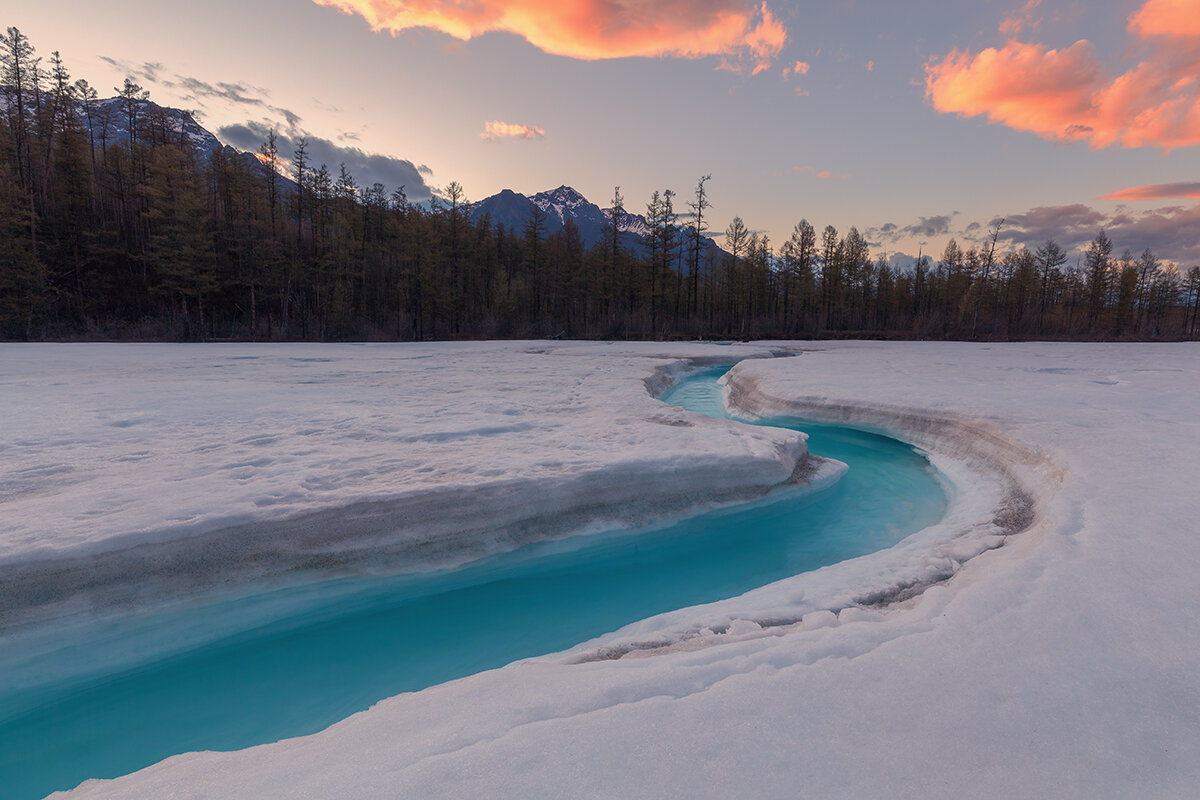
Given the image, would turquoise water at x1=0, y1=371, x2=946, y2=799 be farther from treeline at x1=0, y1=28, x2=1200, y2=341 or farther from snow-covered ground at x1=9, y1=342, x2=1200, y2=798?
treeline at x1=0, y1=28, x2=1200, y2=341

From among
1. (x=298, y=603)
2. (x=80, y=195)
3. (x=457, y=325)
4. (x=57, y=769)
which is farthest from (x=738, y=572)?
(x=80, y=195)

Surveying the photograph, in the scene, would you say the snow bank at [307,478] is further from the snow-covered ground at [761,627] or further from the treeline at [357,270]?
the treeline at [357,270]

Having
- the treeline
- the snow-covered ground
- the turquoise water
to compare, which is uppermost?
the treeline

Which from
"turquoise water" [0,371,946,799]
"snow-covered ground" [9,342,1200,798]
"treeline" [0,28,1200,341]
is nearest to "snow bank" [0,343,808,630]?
"snow-covered ground" [9,342,1200,798]

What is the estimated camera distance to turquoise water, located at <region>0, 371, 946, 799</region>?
3326 mm

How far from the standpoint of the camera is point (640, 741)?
2.05 meters

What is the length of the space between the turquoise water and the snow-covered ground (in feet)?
2.11

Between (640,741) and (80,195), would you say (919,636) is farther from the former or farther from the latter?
(80,195)

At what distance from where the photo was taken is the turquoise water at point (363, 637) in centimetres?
333

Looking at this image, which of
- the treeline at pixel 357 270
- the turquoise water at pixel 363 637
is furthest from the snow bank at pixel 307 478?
the treeline at pixel 357 270

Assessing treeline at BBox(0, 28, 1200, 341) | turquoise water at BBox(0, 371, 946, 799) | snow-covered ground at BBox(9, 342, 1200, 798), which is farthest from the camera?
treeline at BBox(0, 28, 1200, 341)

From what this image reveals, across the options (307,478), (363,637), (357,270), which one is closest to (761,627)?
(363,637)

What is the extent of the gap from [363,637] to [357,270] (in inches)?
1840

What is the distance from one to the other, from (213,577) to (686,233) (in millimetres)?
49945
